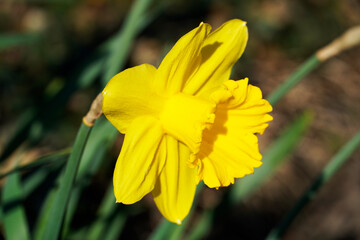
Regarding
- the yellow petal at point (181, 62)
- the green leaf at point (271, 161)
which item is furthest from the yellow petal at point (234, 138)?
the green leaf at point (271, 161)

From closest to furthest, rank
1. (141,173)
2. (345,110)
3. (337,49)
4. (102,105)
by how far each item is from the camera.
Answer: (102,105) → (141,173) → (337,49) → (345,110)

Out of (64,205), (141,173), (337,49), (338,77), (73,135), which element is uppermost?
(337,49)

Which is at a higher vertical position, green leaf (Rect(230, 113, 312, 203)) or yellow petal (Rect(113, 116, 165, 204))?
yellow petal (Rect(113, 116, 165, 204))

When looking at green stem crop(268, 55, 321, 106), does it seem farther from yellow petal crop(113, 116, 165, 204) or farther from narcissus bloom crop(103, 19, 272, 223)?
yellow petal crop(113, 116, 165, 204)

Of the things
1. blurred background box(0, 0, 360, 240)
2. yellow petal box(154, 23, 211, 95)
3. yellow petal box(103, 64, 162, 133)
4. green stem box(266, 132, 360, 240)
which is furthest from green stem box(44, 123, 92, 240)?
green stem box(266, 132, 360, 240)

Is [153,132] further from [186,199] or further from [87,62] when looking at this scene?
[87,62]

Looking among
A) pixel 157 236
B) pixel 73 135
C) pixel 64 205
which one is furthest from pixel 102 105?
pixel 73 135

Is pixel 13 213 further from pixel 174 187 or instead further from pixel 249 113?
pixel 249 113
